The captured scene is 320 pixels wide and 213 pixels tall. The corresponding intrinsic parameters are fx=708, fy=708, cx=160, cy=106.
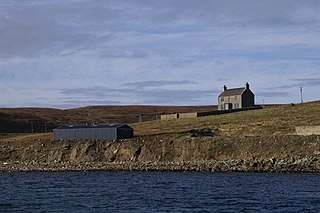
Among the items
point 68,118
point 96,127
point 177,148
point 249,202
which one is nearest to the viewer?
point 249,202

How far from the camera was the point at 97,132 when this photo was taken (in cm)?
8456

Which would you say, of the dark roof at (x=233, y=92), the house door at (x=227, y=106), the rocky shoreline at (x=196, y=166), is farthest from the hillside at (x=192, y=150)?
the house door at (x=227, y=106)

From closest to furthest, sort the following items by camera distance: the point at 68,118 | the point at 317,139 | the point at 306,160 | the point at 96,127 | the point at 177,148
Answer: the point at 306,160, the point at 317,139, the point at 177,148, the point at 96,127, the point at 68,118

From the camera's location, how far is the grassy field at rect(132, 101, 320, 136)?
87500 millimetres

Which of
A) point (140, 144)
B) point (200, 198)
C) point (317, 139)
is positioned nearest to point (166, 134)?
point (140, 144)

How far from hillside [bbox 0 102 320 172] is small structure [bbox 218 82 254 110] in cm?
2223

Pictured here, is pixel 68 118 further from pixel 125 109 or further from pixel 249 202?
pixel 249 202

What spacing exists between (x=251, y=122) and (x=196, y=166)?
95.3 ft

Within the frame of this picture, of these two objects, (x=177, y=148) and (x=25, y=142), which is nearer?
(x=177, y=148)

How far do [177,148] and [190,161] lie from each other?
4.61 metres

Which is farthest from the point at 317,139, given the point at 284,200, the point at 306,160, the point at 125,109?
the point at 125,109

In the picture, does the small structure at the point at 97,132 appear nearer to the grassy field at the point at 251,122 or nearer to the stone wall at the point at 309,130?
the grassy field at the point at 251,122

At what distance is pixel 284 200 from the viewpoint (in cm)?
4334

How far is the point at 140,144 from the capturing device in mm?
78625
